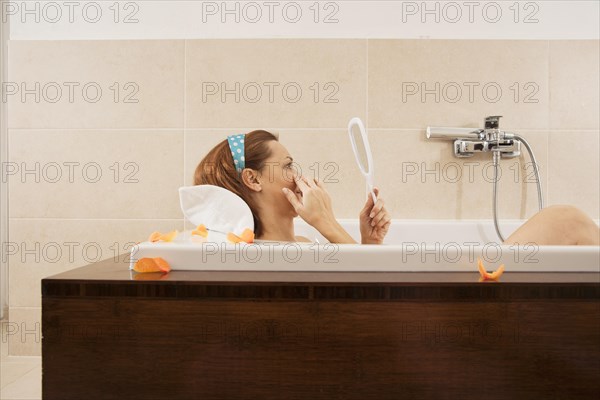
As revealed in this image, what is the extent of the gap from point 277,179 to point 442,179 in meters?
0.94

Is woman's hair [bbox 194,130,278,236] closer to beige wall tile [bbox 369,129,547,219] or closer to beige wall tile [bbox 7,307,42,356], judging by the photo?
beige wall tile [bbox 369,129,547,219]

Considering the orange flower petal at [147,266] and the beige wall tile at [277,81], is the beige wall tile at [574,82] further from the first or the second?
the orange flower petal at [147,266]

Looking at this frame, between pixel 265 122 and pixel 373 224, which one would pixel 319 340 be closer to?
pixel 373 224

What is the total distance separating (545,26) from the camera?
1.91 meters

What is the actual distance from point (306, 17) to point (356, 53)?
26 centimetres

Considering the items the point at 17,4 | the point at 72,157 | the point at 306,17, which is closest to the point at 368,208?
the point at 306,17

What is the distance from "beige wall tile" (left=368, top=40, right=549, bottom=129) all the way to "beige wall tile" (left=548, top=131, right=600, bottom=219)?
117 millimetres

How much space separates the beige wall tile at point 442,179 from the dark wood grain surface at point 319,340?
3.77ft

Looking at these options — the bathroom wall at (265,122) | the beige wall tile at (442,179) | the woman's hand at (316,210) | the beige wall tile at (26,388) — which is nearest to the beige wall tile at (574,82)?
the bathroom wall at (265,122)

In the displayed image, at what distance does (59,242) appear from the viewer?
75.5 inches

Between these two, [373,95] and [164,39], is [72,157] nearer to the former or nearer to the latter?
[164,39]

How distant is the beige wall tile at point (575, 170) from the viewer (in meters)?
1.90

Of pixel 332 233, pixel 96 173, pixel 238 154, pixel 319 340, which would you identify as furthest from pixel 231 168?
pixel 96 173

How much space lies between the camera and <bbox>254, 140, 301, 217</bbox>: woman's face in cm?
120
